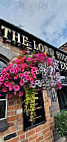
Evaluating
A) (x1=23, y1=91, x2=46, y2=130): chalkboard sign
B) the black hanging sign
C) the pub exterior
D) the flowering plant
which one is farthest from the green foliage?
the black hanging sign

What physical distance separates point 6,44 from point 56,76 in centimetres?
181

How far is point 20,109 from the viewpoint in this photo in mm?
2025

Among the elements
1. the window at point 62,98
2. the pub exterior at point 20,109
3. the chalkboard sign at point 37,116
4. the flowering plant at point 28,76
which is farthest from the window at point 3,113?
the window at point 62,98

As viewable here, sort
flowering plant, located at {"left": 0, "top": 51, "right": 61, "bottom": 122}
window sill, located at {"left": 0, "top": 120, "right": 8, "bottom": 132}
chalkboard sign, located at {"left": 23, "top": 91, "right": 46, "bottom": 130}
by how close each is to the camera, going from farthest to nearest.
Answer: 1. chalkboard sign, located at {"left": 23, "top": 91, "right": 46, "bottom": 130}
2. window sill, located at {"left": 0, "top": 120, "right": 8, "bottom": 132}
3. flowering plant, located at {"left": 0, "top": 51, "right": 61, "bottom": 122}

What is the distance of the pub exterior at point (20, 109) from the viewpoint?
1774mm

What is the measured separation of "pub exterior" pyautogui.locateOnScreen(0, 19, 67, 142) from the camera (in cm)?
177

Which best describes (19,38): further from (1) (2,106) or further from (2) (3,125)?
(2) (3,125)

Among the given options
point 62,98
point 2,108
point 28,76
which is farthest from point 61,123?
point 62,98

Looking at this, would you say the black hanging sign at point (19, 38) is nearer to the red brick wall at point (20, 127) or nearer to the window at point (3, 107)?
the red brick wall at point (20, 127)

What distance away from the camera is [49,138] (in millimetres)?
2314

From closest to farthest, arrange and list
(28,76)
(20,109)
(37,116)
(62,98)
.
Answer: (28,76) < (20,109) < (37,116) < (62,98)

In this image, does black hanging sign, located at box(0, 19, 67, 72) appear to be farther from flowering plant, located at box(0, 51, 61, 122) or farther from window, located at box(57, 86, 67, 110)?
window, located at box(57, 86, 67, 110)

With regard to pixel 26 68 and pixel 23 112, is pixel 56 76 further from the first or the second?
pixel 23 112

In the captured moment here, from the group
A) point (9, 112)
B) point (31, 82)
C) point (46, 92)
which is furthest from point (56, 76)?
point (9, 112)
